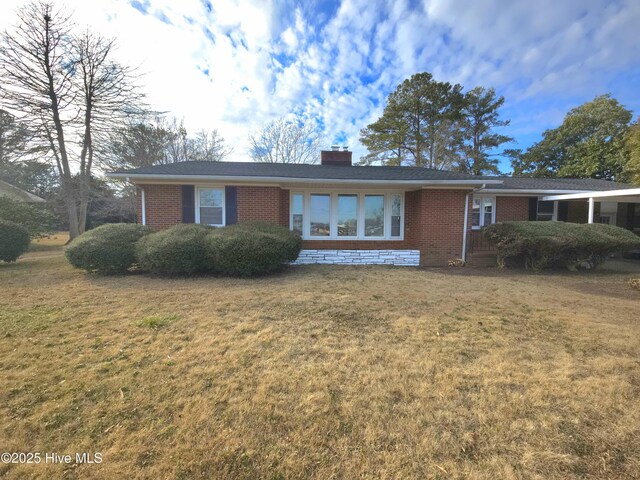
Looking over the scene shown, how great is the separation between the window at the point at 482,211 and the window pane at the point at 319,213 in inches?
251

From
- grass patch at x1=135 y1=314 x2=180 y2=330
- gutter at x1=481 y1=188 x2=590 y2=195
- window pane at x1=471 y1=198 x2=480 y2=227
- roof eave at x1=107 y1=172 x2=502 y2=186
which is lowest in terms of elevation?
grass patch at x1=135 y1=314 x2=180 y2=330

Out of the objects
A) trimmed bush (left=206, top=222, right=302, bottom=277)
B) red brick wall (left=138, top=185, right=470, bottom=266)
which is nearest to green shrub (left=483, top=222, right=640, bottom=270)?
red brick wall (left=138, top=185, right=470, bottom=266)

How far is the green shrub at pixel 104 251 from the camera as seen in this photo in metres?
6.91

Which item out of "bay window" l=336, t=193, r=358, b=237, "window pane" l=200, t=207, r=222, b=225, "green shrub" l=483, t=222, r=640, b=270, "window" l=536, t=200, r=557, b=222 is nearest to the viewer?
"green shrub" l=483, t=222, r=640, b=270

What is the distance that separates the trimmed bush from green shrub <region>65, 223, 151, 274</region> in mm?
2125

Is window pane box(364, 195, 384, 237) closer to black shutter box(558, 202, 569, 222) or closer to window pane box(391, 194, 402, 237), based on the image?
window pane box(391, 194, 402, 237)

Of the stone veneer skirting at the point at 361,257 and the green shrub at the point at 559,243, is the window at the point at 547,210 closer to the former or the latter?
the green shrub at the point at 559,243

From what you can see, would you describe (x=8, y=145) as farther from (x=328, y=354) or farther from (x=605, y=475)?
(x=605, y=475)

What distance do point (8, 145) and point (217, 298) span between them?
19.8m

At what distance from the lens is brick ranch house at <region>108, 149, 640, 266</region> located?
876 cm

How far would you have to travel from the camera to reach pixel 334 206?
32.6 ft


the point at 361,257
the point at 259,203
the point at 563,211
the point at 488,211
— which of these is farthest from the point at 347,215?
the point at 563,211

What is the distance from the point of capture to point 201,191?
909cm

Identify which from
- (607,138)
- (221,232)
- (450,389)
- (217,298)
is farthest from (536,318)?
(607,138)
